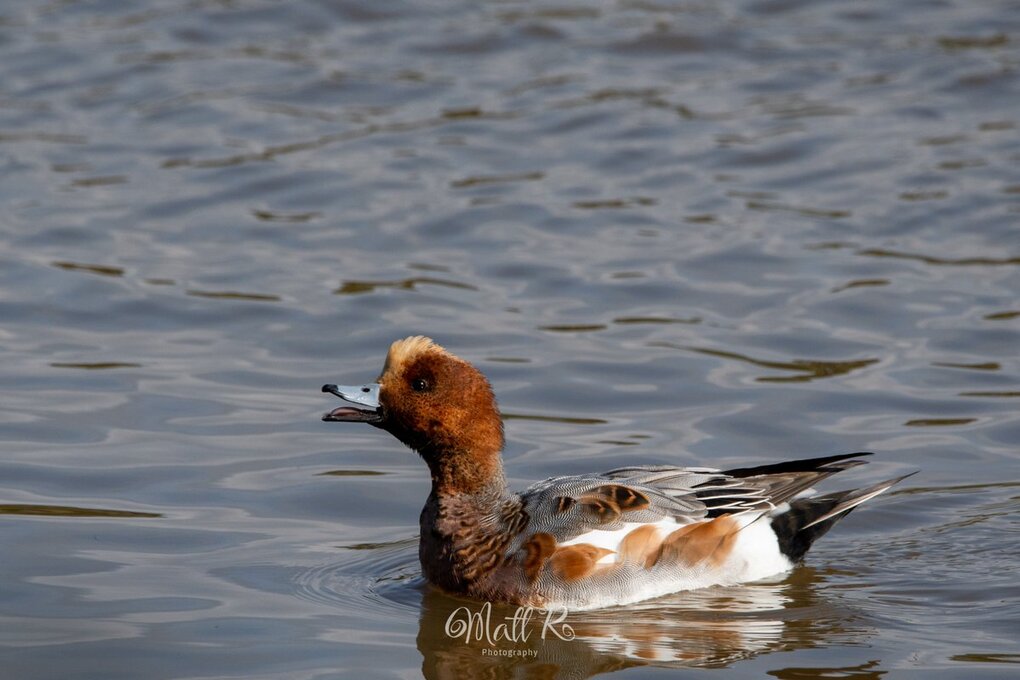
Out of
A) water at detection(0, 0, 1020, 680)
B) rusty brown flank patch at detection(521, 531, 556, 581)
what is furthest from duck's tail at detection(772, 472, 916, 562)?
rusty brown flank patch at detection(521, 531, 556, 581)

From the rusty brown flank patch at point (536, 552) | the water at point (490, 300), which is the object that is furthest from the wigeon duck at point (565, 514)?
the water at point (490, 300)

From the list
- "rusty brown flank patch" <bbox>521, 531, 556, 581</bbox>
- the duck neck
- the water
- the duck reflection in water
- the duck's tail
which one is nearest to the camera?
the duck reflection in water

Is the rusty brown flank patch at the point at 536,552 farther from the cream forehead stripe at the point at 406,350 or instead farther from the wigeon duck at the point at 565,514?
the cream forehead stripe at the point at 406,350

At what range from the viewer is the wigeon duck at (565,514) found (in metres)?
5.92

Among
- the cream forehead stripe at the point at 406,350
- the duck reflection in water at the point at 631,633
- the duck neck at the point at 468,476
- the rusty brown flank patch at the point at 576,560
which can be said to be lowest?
the duck reflection in water at the point at 631,633

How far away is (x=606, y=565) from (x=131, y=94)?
896 cm

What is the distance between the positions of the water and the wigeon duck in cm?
13

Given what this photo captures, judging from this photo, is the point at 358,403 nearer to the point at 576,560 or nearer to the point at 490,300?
the point at 576,560

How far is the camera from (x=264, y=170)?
476 inches

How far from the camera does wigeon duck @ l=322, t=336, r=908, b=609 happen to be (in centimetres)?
592

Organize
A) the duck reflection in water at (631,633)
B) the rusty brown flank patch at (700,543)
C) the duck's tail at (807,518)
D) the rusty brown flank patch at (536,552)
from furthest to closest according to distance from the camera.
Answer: the duck's tail at (807,518) → the rusty brown flank patch at (700,543) → the rusty brown flank patch at (536,552) → the duck reflection in water at (631,633)

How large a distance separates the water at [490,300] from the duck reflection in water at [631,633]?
0.07 feet

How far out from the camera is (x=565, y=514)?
235 inches

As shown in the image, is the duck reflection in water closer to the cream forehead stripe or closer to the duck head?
the duck head
